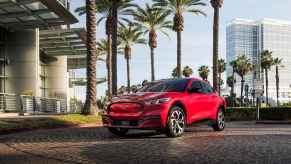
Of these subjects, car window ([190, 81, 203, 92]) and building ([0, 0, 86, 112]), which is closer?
car window ([190, 81, 203, 92])

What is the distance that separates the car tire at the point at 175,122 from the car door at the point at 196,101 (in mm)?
445

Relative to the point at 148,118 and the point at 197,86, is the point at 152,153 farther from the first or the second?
the point at 197,86

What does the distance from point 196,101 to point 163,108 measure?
1714 millimetres

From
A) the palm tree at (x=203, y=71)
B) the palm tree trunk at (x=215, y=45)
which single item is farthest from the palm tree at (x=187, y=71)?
the palm tree trunk at (x=215, y=45)

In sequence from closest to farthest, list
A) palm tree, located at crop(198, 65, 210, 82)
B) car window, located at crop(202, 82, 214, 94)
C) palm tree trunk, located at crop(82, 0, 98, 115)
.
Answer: car window, located at crop(202, 82, 214, 94) → palm tree trunk, located at crop(82, 0, 98, 115) → palm tree, located at crop(198, 65, 210, 82)

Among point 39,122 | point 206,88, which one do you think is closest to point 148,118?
point 206,88

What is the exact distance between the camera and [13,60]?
3484 cm

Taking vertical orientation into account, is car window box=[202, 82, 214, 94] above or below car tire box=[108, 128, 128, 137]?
above

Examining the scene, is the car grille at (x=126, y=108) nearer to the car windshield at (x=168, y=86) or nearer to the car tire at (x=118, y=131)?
the car tire at (x=118, y=131)

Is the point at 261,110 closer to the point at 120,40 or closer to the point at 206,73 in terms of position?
the point at 120,40

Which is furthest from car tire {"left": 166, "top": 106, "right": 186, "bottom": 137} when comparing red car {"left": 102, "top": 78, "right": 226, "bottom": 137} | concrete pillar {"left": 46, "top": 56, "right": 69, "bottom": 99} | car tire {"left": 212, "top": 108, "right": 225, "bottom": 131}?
concrete pillar {"left": 46, "top": 56, "right": 69, "bottom": 99}

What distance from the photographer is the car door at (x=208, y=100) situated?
43.9 ft

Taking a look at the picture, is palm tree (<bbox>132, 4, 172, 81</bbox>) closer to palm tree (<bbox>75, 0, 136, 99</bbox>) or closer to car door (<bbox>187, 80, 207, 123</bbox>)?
palm tree (<bbox>75, 0, 136, 99</bbox>)

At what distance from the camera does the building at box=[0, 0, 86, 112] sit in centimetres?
2867
